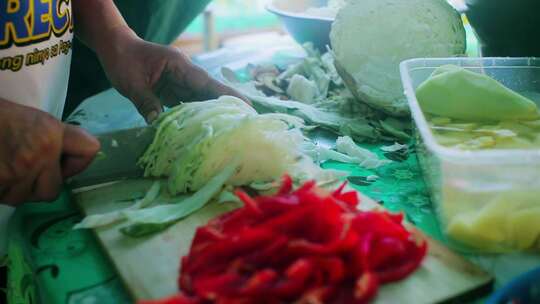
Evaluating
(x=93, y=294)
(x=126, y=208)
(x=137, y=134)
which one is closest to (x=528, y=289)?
(x=93, y=294)

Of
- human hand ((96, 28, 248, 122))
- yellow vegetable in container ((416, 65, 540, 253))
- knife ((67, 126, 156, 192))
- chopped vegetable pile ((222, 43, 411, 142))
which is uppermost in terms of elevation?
yellow vegetable in container ((416, 65, 540, 253))

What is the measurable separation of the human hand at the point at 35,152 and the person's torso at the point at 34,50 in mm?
255

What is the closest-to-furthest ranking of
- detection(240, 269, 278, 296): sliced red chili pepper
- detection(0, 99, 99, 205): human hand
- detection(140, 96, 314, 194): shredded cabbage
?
detection(240, 269, 278, 296): sliced red chili pepper, detection(0, 99, 99, 205): human hand, detection(140, 96, 314, 194): shredded cabbage

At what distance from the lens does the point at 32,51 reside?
128 centimetres

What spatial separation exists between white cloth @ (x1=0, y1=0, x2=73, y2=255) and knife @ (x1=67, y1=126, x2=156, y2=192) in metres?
0.21

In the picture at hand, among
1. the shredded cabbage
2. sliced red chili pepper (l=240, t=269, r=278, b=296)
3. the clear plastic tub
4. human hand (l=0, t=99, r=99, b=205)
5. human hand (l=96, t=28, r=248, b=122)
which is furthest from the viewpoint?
human hand (l=96, t=28, r=248, b=122)

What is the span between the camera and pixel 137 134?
1.26 meters

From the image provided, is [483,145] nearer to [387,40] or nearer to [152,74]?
[387,40]

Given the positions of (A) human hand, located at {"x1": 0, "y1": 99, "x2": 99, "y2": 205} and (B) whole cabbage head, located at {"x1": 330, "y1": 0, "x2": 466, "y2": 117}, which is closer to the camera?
(A) human hand, located at {"x1": 0, "y1": 99, "x2": 99, "y2": 205}

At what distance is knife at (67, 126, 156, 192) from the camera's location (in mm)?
1207

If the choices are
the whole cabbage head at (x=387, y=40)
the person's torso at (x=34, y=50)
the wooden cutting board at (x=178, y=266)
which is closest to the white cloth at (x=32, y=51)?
the person's torso at (x=34, y=50)

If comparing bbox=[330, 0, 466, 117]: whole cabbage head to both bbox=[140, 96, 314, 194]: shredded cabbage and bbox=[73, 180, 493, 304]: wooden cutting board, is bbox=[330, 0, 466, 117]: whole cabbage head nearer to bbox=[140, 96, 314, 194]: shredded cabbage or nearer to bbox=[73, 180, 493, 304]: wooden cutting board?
bbox=[140, 96, 314, 194]: shredded cabbage

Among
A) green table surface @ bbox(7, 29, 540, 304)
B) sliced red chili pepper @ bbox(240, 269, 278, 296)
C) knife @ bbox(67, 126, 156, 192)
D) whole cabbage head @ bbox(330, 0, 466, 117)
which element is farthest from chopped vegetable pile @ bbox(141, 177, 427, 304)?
whole cabbage head @ bbox(330, 0, 466, 117)

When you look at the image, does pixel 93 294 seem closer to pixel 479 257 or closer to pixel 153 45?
pixel 479 257
